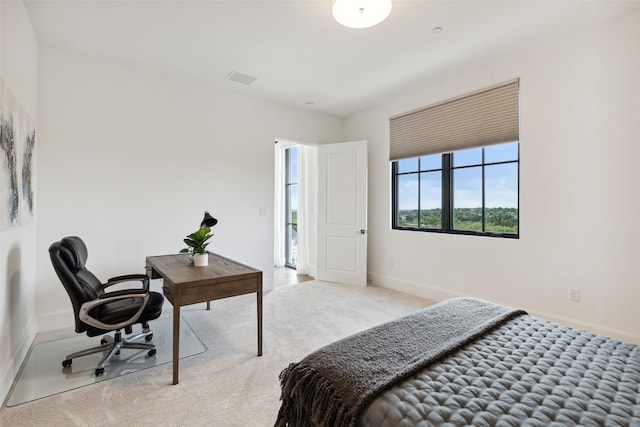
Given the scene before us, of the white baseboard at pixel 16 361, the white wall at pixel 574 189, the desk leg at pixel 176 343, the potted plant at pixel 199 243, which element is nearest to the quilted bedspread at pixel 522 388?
the desk leg at pixel 176 343

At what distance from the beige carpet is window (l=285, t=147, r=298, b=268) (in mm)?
2691

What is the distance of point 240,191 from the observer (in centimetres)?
423

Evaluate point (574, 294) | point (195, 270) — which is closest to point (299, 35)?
point (195, 270)

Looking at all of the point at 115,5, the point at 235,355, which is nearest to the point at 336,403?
the point at 235,355

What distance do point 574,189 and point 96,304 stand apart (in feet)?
13.3

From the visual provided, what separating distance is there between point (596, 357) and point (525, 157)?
7.98ft

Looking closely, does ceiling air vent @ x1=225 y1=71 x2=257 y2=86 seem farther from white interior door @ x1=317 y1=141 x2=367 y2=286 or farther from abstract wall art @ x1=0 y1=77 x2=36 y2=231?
abstract wall art @ x1=0 y1=77 x2=36 y2=231

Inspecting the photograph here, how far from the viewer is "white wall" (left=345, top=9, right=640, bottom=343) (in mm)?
2570

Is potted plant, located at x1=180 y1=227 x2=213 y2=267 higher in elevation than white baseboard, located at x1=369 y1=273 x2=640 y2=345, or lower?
higher

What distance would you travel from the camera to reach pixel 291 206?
6461mm

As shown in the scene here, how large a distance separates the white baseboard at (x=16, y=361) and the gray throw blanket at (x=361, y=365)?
1873mm

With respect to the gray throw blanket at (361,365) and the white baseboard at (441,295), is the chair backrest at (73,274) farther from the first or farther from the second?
the white baseboard at (441,295)

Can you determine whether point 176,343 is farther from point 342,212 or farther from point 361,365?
point 342,212

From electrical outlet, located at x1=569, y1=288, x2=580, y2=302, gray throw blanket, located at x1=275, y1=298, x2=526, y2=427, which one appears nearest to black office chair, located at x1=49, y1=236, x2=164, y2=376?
gray throw blanket, located at x1=275, y1=298, x2=526, y2=427
